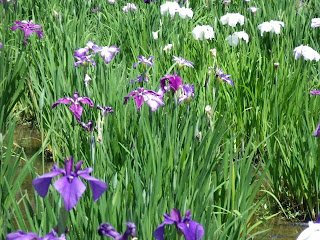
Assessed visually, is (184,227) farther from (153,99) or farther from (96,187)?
(153,99)

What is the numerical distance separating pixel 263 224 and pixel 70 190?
1.50 m

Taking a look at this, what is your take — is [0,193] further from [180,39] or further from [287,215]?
→ [180,39]

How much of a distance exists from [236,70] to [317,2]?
1.77 metres

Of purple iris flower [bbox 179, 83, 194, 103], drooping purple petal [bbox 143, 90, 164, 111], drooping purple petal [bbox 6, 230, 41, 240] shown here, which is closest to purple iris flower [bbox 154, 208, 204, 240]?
drooping purple petal [bbox 6, 230, 41, 240]

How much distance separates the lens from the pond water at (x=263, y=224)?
2244 millimetres

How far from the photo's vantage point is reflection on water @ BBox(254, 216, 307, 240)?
2248 millimetres

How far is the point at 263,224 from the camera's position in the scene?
236 cm

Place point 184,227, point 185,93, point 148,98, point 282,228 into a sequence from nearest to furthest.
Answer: point 184,227 < point 148,98 < point 185,93 < point 282,228

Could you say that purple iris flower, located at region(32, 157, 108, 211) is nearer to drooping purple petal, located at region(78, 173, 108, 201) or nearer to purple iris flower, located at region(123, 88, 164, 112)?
drooping purple petal, located at region(78, 173, 108, 201)

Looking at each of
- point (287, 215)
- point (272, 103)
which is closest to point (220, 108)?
point (272, 103)

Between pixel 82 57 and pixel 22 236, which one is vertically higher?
pixel 82 57

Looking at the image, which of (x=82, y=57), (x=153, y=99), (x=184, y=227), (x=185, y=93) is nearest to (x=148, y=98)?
(x=153, y=99)

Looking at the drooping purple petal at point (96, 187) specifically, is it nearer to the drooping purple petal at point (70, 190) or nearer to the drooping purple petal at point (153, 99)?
the drooping purple petal at point (70, 190)

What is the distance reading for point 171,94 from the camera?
226 cm
